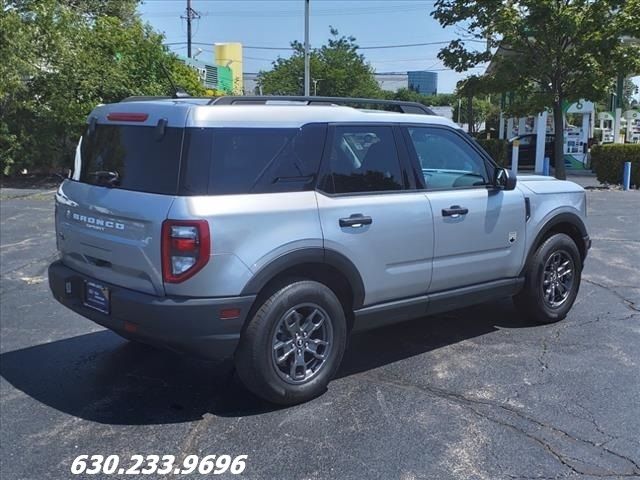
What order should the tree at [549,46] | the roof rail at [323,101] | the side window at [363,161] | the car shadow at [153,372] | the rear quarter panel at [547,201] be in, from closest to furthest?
the roof rail at [323,101] < the car shadow at [153,372] < the side window at [363,161] < the rear quarter panel at [547,201] < the tree at [549,46]

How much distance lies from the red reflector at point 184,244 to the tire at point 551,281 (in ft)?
10.4

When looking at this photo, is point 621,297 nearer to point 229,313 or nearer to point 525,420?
point 525,420

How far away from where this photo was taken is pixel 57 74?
18203 mm

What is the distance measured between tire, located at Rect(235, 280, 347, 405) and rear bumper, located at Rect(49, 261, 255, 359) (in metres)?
0.13

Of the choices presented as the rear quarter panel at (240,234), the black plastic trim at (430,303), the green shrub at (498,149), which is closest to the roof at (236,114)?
the rear quarter panel at (240,234)

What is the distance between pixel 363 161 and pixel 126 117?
1602mm

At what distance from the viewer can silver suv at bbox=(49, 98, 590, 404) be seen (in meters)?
3.71

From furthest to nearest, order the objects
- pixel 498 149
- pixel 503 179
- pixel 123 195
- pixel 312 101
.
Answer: pixel 498 149 < pixel 503 179 < pixel 312 101 < pixel 123 195

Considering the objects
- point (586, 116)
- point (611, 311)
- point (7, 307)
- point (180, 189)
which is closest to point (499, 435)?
point (180, 189)

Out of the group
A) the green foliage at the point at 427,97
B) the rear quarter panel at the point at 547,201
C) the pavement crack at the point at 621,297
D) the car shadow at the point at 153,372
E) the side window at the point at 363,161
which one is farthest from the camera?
the green foliage at the point at 427,97

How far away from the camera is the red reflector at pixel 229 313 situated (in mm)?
3719

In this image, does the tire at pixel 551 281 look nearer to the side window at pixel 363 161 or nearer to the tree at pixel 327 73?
the side window at pixel 363 161

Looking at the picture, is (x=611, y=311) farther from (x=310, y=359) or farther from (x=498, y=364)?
(x=310, y=359)

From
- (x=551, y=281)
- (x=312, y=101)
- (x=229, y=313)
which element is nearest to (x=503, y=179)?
(x=551, y=281)
